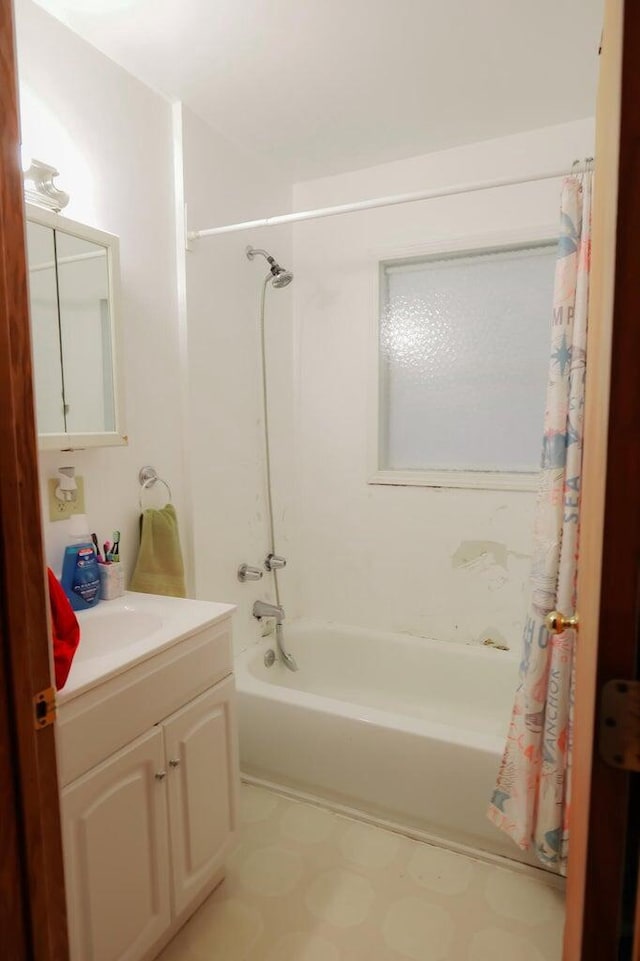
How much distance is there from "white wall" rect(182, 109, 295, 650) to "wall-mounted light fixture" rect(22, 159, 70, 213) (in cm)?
59

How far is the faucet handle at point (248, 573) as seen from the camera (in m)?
2.31

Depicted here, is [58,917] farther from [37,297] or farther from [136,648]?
[37,297]

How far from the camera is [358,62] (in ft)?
5.64

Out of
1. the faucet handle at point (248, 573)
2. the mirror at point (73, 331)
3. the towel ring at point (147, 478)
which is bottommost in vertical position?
the faucet handle at point (248, 573)

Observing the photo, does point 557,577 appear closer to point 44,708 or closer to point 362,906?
point 362,906

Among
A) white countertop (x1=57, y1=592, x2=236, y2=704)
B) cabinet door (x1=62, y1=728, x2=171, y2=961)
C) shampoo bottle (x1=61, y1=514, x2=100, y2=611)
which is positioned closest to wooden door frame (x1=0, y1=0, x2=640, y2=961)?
cabinet door (x1=62, y1=728, x2=171, y2=961)

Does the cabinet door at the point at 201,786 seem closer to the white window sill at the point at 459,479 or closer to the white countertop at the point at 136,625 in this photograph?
the white countertop at the point at 136,625

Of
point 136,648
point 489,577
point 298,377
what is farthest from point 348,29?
point 489,577

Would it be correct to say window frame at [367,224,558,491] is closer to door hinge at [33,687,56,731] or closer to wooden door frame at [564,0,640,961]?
wooden door frame at [564,0,640,961]

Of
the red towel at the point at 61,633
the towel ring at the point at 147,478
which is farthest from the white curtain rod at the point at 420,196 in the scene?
the red towel at the point at 61,633

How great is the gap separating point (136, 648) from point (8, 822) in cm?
54

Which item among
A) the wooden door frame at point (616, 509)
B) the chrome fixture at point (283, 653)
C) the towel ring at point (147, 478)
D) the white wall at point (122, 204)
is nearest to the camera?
the wooden door frame at point (616, 509)

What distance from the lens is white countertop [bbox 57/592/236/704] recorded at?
4.12 ft

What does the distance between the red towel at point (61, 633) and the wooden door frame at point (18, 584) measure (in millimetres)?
296
